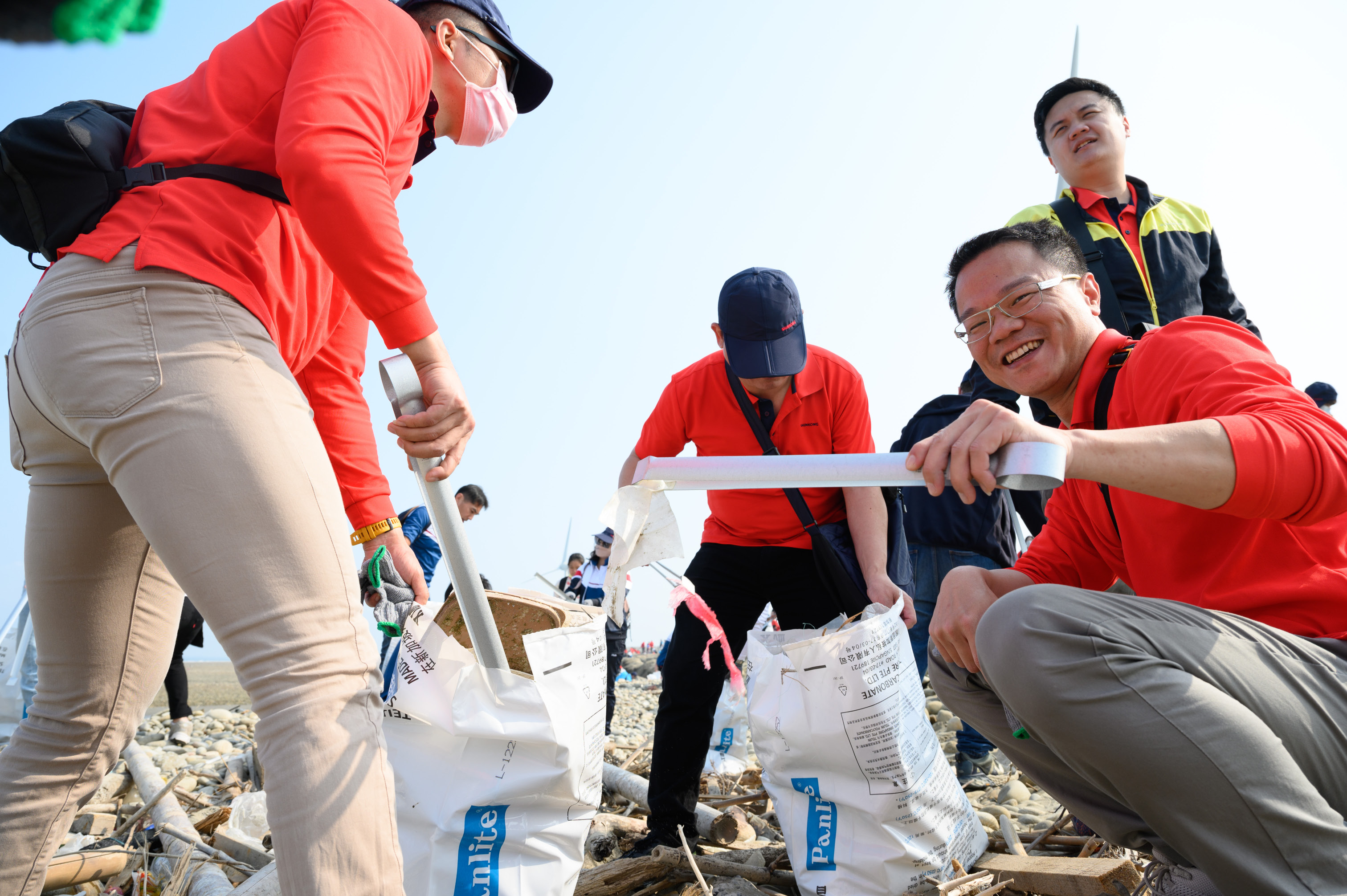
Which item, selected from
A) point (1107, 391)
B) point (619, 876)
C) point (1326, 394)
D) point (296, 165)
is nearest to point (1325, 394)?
point (1326, 394)

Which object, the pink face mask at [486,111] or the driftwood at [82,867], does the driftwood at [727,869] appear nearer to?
the driftwood at [82,867]

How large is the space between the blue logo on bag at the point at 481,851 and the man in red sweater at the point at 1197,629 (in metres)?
1.05

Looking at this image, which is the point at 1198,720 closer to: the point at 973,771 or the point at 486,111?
the point at 486,111

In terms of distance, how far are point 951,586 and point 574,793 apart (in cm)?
103

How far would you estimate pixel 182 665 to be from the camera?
6574 millimetres

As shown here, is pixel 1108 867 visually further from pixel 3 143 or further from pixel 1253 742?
pixel 3 143

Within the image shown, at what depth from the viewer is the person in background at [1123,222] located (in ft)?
10.6

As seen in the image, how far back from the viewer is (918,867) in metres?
2.17

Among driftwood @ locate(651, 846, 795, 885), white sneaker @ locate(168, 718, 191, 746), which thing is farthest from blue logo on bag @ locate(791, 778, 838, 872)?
white sneaker @ locate(168, 718, 191, 746)

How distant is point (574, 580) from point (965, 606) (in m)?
9.76

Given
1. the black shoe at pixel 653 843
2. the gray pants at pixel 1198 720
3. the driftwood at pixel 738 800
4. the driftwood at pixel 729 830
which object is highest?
the gray pants at pixel 1198 720

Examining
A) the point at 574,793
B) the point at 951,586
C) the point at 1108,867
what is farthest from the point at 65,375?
the point at 1108,867

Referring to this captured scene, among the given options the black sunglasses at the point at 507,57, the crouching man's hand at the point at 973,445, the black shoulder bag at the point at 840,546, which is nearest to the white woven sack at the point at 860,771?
the black shoulder bag at the point at 840,546

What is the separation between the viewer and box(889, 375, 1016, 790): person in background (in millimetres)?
3977
